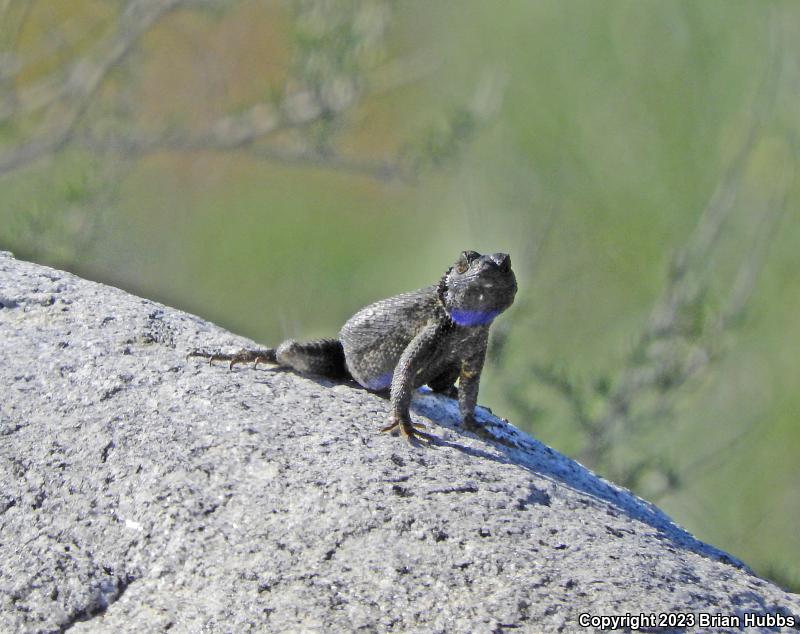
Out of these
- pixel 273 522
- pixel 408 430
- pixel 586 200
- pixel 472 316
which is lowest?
pixel 273 522

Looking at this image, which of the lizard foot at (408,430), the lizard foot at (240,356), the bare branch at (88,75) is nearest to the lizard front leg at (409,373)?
the lizard foot at (408,430)

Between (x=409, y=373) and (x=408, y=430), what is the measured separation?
31cm

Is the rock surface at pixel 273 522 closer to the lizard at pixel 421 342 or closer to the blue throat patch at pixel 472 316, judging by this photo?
the lizard at pixel 421 342

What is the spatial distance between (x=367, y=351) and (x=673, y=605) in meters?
1.38

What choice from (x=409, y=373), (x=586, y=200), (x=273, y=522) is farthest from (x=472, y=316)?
(x=586, y=200)

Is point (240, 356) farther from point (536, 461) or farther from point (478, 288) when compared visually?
point (536, 461)

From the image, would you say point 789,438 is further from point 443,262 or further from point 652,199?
point 443,262

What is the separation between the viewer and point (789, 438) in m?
6.13

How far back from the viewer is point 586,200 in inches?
247

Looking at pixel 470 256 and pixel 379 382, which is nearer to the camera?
pixel 470 256

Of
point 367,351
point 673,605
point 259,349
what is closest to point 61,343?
point 259,349

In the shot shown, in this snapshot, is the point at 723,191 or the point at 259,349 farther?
the point at 723,191

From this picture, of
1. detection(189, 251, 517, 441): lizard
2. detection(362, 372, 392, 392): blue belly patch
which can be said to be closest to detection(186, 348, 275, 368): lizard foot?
detection(189, 251, 517, 441): lizard

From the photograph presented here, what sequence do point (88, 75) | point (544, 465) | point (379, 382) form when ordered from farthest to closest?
point (88, 75), point (379, 382), point (544, 465)
